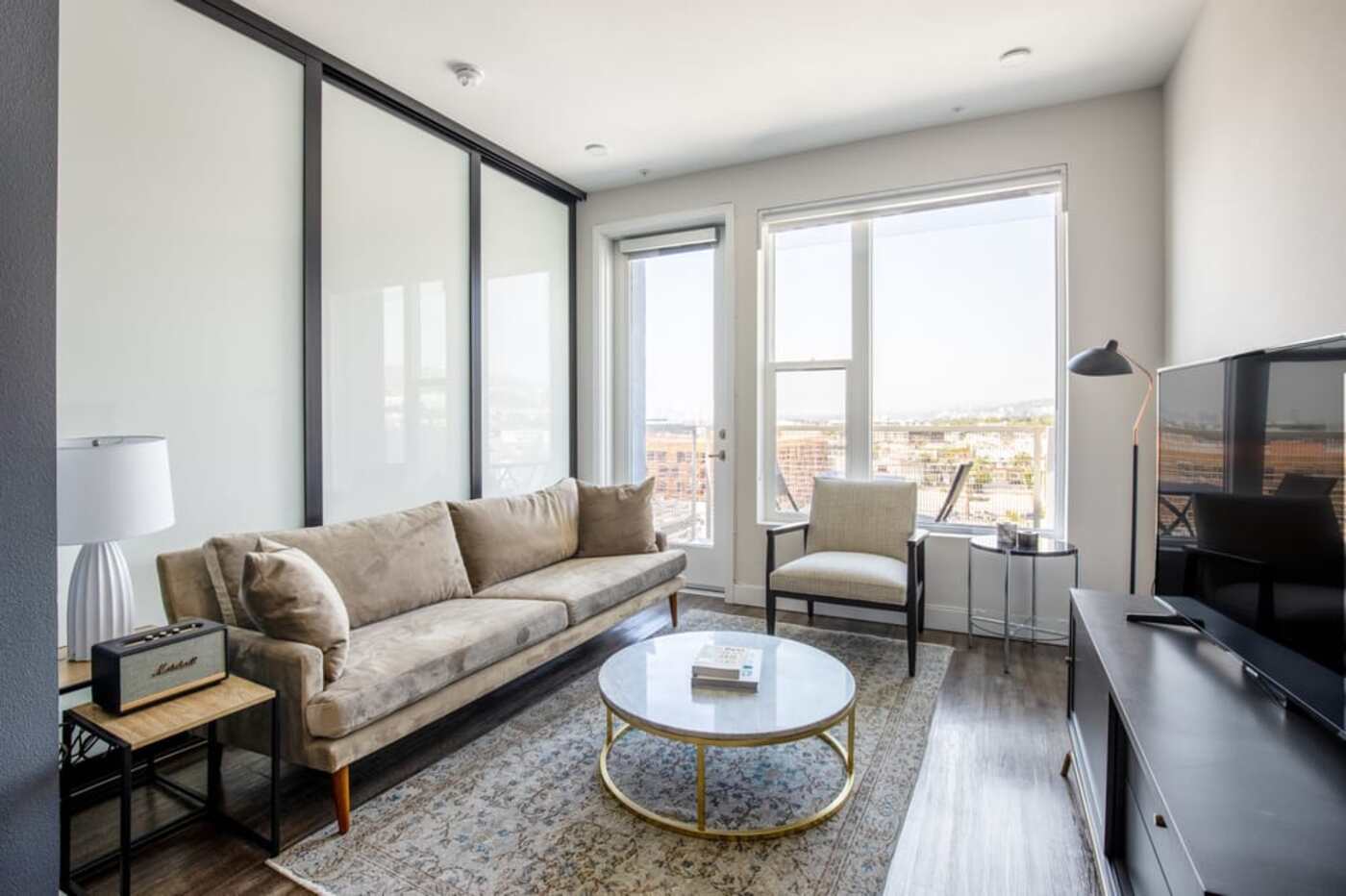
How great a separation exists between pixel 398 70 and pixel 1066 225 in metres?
3.42

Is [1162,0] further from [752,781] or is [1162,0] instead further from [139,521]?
[139,521]

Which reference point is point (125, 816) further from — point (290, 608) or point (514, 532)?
point (514, 532)

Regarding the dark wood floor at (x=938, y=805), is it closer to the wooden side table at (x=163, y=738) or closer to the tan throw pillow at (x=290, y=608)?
the wooden side table at (x=163, y=738)

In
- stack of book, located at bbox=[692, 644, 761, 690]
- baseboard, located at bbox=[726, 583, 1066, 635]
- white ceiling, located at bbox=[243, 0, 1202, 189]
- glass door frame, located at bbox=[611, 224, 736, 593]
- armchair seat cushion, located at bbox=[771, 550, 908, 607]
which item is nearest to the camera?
stack of book, located at bbox=[692, 644, 761, 690]

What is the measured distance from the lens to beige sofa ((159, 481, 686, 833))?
192 centimetres

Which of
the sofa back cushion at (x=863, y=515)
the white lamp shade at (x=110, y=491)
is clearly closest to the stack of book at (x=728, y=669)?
the sofa back cushion at (x=863, y=515)

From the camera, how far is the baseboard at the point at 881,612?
3.60m

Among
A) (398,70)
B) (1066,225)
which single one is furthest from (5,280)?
(1066,225)

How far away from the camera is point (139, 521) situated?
187cm

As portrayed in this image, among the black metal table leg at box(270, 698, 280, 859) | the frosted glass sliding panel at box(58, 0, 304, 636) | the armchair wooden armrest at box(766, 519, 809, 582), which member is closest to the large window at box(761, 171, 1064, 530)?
the armchair wooden armrest at box(766, 519, 809, 582)

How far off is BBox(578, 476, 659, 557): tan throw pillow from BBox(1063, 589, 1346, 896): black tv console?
7.58 feet

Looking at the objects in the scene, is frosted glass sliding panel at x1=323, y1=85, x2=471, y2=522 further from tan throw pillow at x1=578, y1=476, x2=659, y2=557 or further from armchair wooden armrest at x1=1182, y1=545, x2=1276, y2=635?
armchair wooden armrest at x1=1182, y1=545, x2=1276, y2=635

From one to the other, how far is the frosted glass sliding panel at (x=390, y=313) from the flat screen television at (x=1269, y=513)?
10.5 feet

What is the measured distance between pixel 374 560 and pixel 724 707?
5.05ft
